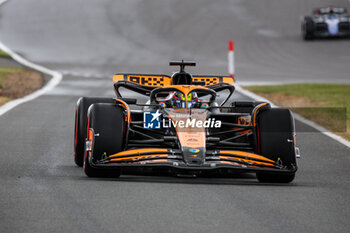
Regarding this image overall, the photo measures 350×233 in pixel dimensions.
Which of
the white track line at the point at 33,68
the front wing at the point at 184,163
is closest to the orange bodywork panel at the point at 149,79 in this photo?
the front wing at the point at 184,163

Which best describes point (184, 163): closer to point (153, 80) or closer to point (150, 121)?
point (150, 121)

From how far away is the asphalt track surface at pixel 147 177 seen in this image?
676cm

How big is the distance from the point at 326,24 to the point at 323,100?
15.0 m

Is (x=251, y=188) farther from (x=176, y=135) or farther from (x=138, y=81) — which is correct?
(x=138, y=81)

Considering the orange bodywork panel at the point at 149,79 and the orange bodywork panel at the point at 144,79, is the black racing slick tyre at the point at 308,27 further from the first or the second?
the orange bodywork panel at the point at 144,79

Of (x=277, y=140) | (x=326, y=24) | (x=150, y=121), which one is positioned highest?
(x=326, y=24)

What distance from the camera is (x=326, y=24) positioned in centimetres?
3253

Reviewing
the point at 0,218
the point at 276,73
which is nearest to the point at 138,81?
the point at 0,218

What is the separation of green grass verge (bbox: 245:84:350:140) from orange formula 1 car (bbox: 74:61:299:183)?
3726 millimetres

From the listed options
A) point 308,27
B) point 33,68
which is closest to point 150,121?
point 33,68

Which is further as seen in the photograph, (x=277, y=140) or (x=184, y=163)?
(x=277, y=140)

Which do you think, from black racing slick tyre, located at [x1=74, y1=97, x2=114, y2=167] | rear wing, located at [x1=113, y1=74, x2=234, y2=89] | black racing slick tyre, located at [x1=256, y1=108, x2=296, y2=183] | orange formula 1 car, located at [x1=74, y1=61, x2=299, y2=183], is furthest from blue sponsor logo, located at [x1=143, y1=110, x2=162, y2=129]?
rear wing, located at [x1=113, y1=74, x2=234, y2=89]

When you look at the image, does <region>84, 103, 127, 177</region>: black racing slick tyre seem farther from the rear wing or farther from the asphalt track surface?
the rear wing

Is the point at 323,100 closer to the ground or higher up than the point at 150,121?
higher up
